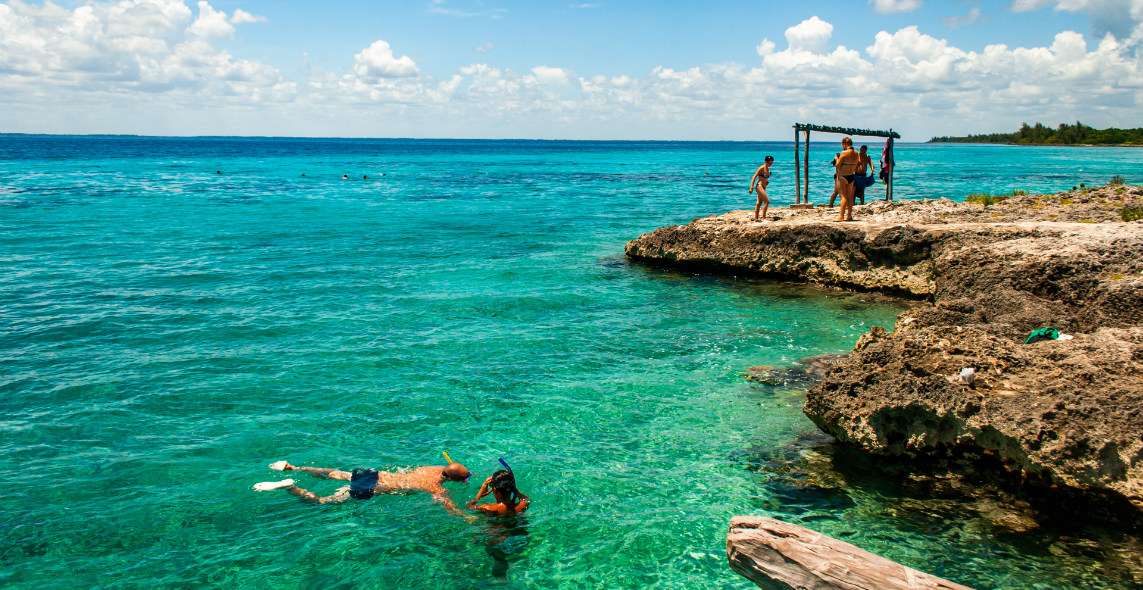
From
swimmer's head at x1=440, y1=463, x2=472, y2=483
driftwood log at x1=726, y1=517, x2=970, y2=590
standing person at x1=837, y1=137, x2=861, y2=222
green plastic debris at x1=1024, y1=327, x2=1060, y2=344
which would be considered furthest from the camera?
standing person at x1=837, y1=137, x2=861, y2=222

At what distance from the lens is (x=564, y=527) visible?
7562 mm

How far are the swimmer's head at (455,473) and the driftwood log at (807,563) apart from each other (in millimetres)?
4191

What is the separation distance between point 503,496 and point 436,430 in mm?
2552

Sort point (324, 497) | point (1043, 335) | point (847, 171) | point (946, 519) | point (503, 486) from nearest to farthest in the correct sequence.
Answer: point (946, 519), point (503, 486), point (324, 497), point (1043, 335), point (847, 171)

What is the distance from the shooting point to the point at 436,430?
9836 mm

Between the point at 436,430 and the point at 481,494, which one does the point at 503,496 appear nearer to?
the point at 481,494

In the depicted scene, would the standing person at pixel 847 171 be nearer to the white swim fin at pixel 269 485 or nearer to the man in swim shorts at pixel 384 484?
the man in swim shorts at pixel 384 484

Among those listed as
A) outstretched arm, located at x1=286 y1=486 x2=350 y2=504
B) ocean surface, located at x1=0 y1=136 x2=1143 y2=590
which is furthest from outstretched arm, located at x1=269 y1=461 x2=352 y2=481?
outstretched arm, located at x1=286 y1=486 x2=350 y2=504

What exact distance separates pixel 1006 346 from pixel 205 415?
1017cm

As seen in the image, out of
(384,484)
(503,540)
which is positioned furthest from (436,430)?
(503,540)

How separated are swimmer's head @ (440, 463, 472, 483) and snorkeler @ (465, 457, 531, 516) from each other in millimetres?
427

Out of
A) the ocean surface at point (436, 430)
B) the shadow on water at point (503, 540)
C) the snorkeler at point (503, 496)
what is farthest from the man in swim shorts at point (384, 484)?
the shadow on water at point (503, 540)

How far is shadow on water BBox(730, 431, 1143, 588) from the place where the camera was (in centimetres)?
647

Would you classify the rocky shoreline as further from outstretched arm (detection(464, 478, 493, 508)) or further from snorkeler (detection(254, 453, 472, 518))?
snorkeler (detection(254, 453, 472, 518))
